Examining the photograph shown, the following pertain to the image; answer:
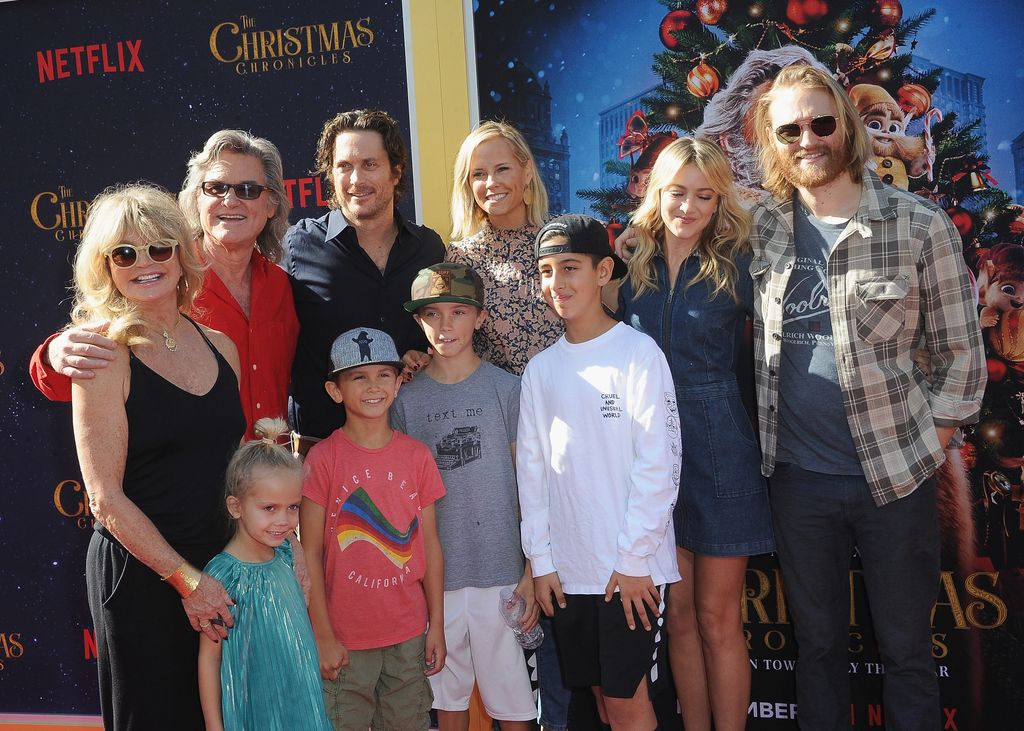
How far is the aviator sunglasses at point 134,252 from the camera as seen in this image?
205 centimetres

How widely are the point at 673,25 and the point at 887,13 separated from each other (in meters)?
0.82

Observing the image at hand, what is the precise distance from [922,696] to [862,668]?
86 cm

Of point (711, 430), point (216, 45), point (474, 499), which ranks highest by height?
point (216, 45)

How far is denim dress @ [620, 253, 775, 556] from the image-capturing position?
2.68 meters

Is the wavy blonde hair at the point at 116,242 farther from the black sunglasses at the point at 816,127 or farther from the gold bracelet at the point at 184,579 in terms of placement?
the black sunglasses at the point at 816,127

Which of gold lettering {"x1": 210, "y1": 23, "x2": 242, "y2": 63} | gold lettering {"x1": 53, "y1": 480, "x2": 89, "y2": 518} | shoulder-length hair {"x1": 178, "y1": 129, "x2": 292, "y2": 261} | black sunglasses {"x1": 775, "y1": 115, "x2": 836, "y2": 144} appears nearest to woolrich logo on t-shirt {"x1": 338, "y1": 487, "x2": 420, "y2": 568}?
shoulder-length hair {"x1": 178, "y1": 129, "x2": 292, "y2": 261}

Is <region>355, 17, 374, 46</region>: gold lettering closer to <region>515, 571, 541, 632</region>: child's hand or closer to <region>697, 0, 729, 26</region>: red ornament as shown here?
<region>697, 0, 729, 26</region>: red ornament

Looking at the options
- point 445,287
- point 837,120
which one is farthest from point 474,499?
point 837,120

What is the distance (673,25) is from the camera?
333 centimetres

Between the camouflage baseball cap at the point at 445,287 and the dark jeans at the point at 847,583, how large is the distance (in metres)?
1.19

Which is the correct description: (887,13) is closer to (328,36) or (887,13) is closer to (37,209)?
(328,36)

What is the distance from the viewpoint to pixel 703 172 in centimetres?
270

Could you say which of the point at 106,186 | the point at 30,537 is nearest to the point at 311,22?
the point at 106,186

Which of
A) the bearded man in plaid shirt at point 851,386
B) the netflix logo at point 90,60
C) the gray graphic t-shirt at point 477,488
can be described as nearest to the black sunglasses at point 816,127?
the bearded man in plaid shirt at point 851,386
